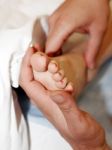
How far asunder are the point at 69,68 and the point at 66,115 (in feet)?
0.42

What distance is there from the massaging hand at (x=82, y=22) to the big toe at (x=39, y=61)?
109mm

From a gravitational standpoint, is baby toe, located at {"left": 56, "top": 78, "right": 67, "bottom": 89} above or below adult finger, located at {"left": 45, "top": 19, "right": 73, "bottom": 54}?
below

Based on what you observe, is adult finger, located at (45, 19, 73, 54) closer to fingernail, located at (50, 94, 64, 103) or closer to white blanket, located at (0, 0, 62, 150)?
white blanket, located at (0, 0, 62, 150)

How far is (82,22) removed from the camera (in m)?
0.70

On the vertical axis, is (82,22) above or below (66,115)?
above

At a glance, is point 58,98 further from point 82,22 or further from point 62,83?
point 82,22

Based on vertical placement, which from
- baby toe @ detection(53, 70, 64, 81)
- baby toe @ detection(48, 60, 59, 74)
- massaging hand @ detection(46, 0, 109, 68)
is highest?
massaging hand @ detection(46, 0, 109, 68)

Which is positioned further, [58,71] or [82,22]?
[82,22]

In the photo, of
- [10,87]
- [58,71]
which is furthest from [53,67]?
[10,87]

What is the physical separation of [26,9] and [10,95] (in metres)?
0.23

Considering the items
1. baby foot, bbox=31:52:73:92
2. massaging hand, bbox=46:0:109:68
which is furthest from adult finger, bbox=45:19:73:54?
baby foot, bbox=31:52:73:92

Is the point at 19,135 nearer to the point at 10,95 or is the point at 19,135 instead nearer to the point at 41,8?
the point at 10,95

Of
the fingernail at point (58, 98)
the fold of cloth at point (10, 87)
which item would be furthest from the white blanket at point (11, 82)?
the fingernail at point (58, 98)

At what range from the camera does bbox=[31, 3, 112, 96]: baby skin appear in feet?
1.87
